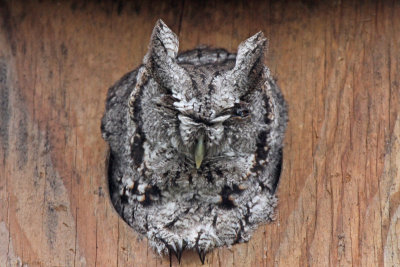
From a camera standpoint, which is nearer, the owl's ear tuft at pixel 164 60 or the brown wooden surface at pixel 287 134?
the owl's ear tuft at pixel 164 60

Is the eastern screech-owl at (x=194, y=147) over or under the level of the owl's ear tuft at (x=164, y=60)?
under

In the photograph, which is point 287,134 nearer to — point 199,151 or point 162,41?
point 199,151

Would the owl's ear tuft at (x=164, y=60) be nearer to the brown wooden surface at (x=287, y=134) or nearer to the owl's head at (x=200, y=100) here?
the owl's head at (x=200, y=100)

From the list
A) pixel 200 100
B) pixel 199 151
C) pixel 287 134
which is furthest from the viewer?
pixel 287 134

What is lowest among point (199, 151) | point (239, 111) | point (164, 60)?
point (199, 151)

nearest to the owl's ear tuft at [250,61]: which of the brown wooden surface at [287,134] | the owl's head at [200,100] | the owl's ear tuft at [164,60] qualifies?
the owl's head at [200,100]

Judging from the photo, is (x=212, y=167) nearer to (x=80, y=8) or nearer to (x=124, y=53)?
(x=124, y=53)

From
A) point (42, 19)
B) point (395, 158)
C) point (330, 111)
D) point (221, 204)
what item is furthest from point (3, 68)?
point (395, 158)

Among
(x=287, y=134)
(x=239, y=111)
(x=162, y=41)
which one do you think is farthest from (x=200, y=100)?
(x=287, y=134)
